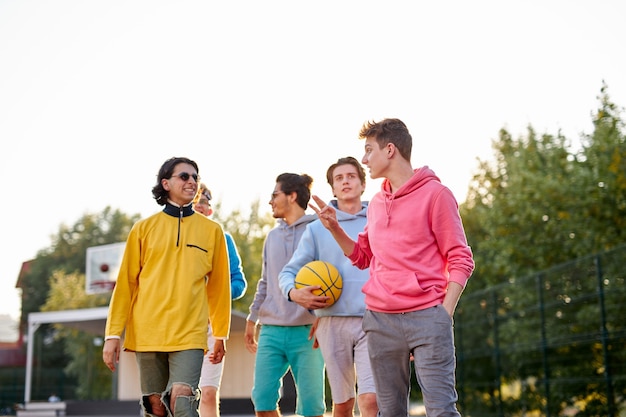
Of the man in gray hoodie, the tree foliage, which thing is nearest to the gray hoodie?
the man in gray hoodie

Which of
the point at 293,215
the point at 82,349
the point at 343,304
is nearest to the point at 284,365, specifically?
the point at 343,304

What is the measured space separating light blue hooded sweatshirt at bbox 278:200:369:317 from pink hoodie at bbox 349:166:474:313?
1.29 meters

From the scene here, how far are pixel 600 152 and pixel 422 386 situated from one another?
1946cm

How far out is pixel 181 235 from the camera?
205 inches

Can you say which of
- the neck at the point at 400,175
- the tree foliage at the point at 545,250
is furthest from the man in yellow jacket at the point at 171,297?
the tree foliage at the point at 545,250

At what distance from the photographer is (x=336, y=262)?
19.4 feet

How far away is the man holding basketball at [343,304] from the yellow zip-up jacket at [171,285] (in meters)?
0.51

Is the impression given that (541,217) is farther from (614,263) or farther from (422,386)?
(422,386)

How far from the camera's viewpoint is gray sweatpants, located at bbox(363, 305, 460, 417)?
13.0 feet

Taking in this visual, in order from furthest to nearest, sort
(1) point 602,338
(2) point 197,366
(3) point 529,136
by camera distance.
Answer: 1. (3) point 529,136
2. (1) point 602,338
3. (2) point 197,366

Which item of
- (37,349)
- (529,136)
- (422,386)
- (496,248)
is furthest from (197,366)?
(37,349)

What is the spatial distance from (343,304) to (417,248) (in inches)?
61.2

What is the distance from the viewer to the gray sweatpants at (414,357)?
Answer: 3.97 meters

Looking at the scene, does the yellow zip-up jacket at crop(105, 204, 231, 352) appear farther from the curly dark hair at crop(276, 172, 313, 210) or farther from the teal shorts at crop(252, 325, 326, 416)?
the curly dark hair at crop(276, 172, 313, 210)
